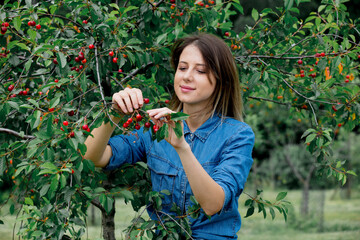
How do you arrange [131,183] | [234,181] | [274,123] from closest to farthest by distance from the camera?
1. [234,181]
2. [131,183]
3. [274,123]

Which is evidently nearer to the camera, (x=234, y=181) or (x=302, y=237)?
(x=234, y=181)

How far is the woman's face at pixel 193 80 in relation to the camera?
1.80m

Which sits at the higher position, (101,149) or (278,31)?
(278,31)

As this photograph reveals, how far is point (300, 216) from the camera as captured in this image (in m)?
8.10

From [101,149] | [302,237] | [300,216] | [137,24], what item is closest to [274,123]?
[300,216]

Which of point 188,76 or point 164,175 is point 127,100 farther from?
point 164,175

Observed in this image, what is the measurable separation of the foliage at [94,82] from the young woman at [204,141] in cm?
9

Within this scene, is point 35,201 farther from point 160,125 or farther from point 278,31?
point 278,31

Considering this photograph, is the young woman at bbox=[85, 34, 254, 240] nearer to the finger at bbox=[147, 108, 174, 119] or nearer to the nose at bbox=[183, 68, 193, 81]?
the nose at bbox=[183, 68, 193, 81]

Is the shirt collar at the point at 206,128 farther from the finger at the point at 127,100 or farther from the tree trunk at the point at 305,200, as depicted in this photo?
the tree trunk at the point at 305,200

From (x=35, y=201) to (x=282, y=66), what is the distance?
5.84 ft

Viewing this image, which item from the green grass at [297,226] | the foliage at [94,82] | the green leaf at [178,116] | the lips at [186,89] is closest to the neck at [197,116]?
the lips at [186,89]

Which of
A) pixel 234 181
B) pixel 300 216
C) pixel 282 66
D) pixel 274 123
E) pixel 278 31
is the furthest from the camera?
pixel 274 123

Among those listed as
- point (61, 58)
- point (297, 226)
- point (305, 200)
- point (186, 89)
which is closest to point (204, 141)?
point (186, 89)
